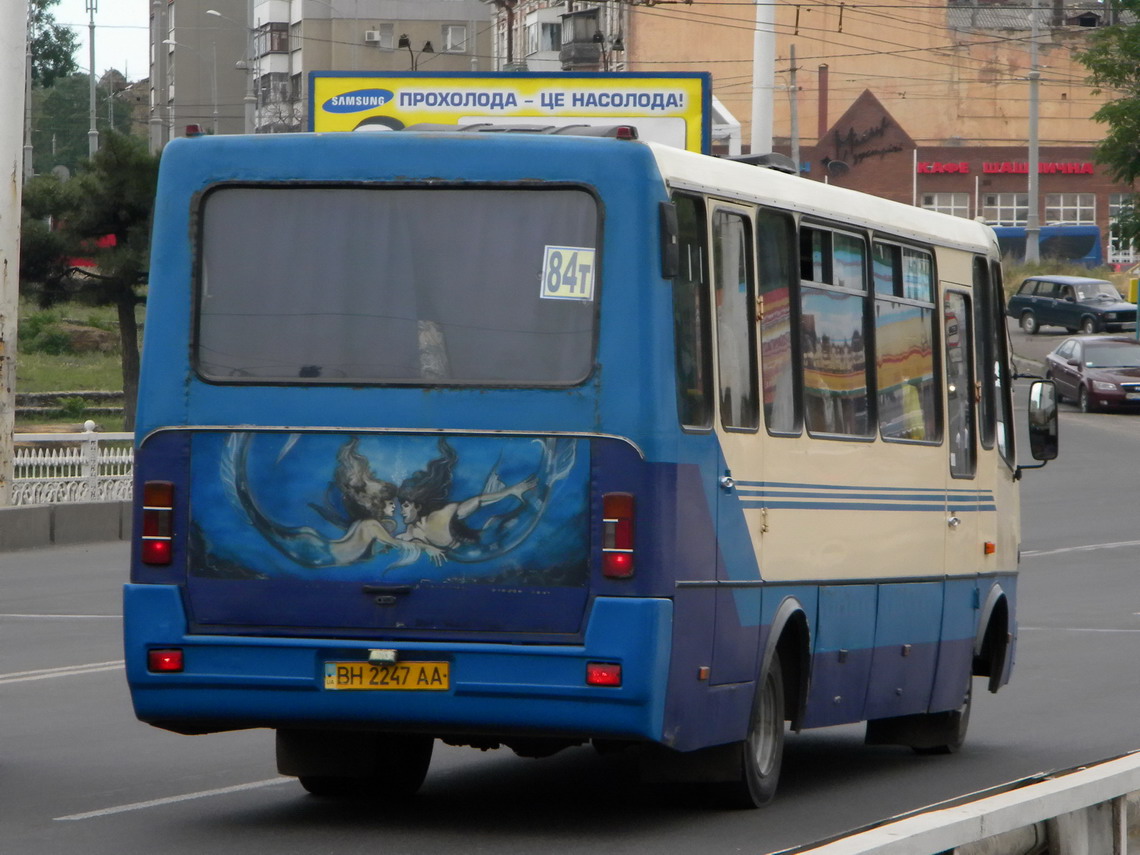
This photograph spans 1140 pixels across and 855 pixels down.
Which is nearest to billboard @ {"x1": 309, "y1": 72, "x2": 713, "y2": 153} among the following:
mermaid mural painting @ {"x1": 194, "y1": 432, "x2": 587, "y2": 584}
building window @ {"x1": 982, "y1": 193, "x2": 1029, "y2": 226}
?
mermaid mural painting @ {"x1": 194, "y1": 432, "x2": 587, "y2": 584}

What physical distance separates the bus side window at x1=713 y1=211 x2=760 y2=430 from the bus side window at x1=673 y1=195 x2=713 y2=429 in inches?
4.2

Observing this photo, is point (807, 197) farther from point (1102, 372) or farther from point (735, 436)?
point (1102, 372)

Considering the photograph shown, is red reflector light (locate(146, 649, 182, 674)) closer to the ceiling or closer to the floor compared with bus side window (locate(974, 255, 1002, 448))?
closer to the floor

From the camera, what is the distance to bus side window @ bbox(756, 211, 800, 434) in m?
8.37

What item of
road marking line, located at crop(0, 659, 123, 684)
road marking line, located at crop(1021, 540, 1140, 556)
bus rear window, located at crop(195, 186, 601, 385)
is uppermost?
bus rear window, located at crop(195, 186, 601, 385)

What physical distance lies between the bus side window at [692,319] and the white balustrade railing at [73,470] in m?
16.1

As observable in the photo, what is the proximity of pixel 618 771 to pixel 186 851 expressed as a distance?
281 cm

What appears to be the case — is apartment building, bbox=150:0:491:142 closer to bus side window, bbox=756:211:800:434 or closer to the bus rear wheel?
the bus rear wheel

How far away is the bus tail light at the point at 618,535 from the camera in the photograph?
7312 millimetres

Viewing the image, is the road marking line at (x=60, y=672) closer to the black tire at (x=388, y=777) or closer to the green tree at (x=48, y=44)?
the black tire at (x=388, y=777)

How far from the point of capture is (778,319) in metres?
8.52

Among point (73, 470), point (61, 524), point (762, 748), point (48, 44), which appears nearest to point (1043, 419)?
point (762, 748)

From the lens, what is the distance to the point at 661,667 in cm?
732

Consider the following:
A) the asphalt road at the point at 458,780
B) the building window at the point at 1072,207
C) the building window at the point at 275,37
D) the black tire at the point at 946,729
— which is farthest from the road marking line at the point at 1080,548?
the building window at the point at 275,37
